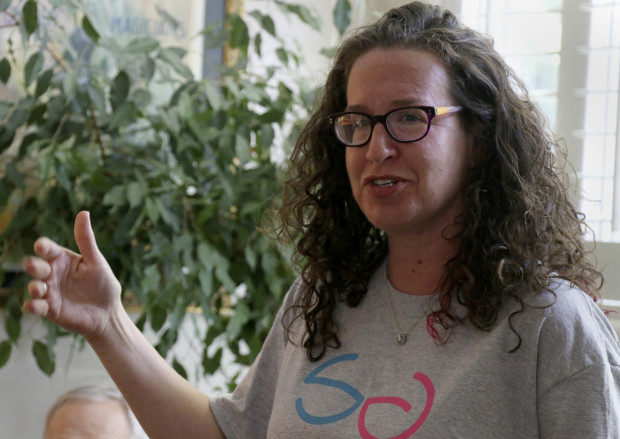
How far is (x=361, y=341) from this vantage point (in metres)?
1.19

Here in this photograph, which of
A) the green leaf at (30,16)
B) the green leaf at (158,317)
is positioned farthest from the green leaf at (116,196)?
the green leaf at (30,16)

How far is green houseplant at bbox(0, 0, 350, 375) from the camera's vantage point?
1.89 meters

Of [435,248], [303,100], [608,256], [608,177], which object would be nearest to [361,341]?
[435,248]

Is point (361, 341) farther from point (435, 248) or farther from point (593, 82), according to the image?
point (593, 82)

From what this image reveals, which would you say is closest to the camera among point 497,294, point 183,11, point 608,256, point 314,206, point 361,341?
point 497,294

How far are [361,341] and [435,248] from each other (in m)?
0.18

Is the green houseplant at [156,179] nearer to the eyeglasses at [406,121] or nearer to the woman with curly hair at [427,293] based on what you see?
the woman with curly hair at [427,293]

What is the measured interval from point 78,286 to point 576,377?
2.38ft

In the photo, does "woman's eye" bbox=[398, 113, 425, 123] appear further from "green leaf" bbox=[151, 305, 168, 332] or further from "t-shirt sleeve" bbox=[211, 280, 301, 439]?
"green leaf" bbox=[151, 305, 168, 332]

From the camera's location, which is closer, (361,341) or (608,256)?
(361,341)

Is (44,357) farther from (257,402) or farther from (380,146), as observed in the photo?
(380,146)

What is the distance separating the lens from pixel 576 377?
98 cm

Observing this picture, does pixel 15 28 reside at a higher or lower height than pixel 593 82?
higher

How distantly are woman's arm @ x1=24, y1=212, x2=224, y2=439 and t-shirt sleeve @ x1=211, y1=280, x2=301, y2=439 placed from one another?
0.02 meters
